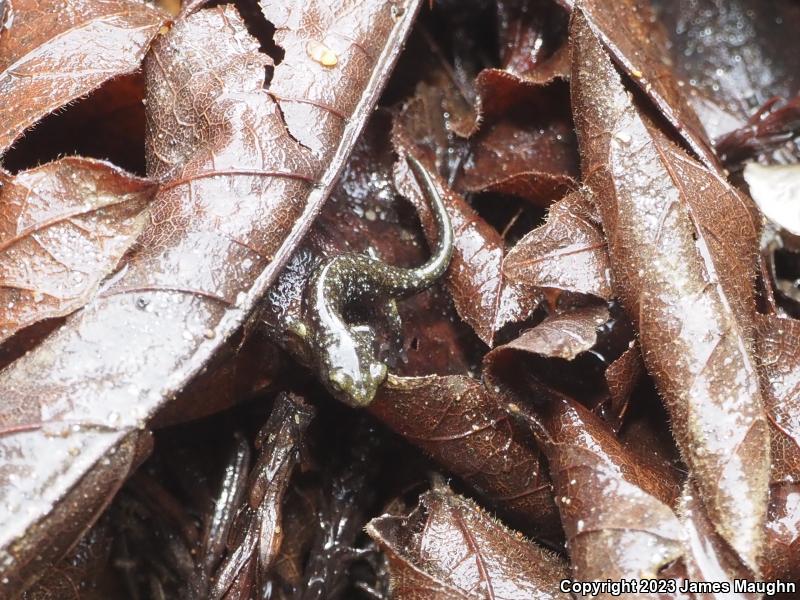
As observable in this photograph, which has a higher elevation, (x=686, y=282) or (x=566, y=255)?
(x=566, y=255)

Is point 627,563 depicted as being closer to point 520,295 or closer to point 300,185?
point 520,295

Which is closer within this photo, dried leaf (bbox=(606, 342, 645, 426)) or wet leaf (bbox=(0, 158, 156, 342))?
wet leaf (bbox=(0, 158, 156, 342))

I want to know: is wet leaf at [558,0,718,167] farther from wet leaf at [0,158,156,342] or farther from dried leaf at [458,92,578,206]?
wet leaf at [0,158,156,342]

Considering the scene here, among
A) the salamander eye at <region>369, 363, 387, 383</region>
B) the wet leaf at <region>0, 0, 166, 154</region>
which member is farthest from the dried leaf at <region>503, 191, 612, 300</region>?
the wet leaf at <region>0, 0, 166, 154</region>

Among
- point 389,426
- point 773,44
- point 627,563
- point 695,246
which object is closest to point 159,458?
point 389,426

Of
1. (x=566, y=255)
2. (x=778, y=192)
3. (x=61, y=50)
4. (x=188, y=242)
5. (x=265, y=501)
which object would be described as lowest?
(x=778, y=192)

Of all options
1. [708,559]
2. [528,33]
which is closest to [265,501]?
[708,559]

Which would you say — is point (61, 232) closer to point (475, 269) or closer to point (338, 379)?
point (338, 379)

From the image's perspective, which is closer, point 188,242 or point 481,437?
point 188,242
